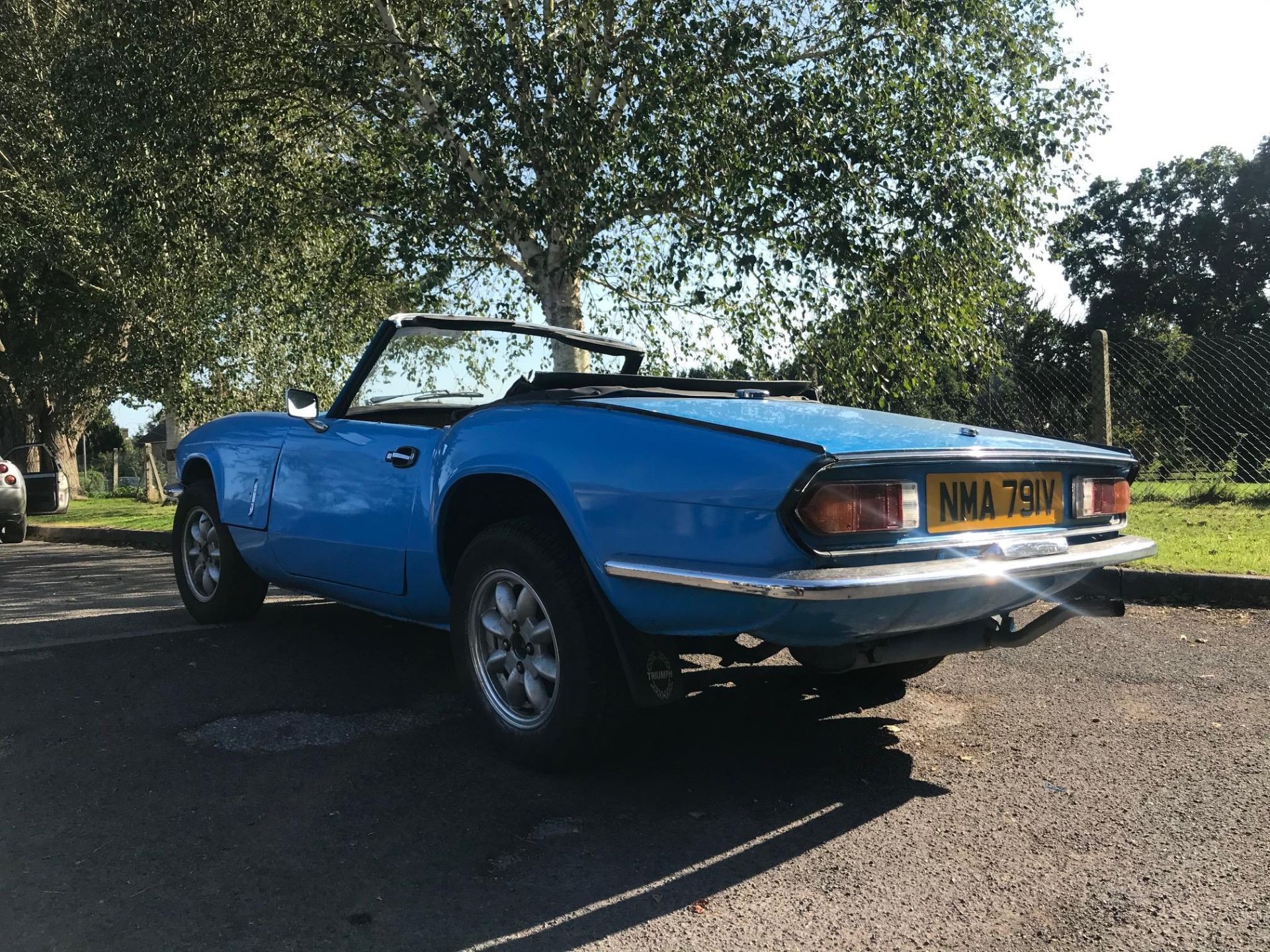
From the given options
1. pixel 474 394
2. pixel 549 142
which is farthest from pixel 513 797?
pixel 549 142

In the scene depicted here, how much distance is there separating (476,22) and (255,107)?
315 centimetres

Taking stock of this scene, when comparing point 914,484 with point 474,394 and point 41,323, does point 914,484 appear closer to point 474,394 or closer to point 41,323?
point 474,394

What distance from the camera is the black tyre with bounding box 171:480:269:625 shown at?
5125mm

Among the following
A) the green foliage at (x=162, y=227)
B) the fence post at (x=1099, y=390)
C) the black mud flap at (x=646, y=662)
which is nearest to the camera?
the black mud flap at (x=646, y=662)

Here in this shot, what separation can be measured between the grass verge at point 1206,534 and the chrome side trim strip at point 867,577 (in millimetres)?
3722

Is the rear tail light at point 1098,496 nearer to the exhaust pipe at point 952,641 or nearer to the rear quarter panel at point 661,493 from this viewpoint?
the exhaust pipe at point 952,641

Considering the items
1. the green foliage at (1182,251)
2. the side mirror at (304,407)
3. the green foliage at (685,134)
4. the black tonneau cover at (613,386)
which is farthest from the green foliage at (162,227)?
the green foliage at (1182,251)

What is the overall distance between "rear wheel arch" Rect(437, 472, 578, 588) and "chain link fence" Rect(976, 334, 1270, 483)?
20.8 feet

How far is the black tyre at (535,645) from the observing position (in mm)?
2934

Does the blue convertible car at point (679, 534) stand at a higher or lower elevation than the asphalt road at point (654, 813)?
higher

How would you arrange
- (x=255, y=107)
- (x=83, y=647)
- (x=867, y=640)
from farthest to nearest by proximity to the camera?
(x=255, y=107) < (x=83, y=647) < (x=867, y=640)

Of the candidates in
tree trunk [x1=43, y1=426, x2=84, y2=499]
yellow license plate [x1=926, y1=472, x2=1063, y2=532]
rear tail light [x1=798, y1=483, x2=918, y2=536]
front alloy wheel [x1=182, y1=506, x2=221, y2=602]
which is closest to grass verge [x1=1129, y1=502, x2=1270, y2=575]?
yellow license plate [x1=926, y1=472, x2=1063, y2=532]

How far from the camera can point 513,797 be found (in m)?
2.94

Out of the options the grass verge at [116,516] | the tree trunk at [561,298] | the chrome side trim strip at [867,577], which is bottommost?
the grass verge at [116,516]
